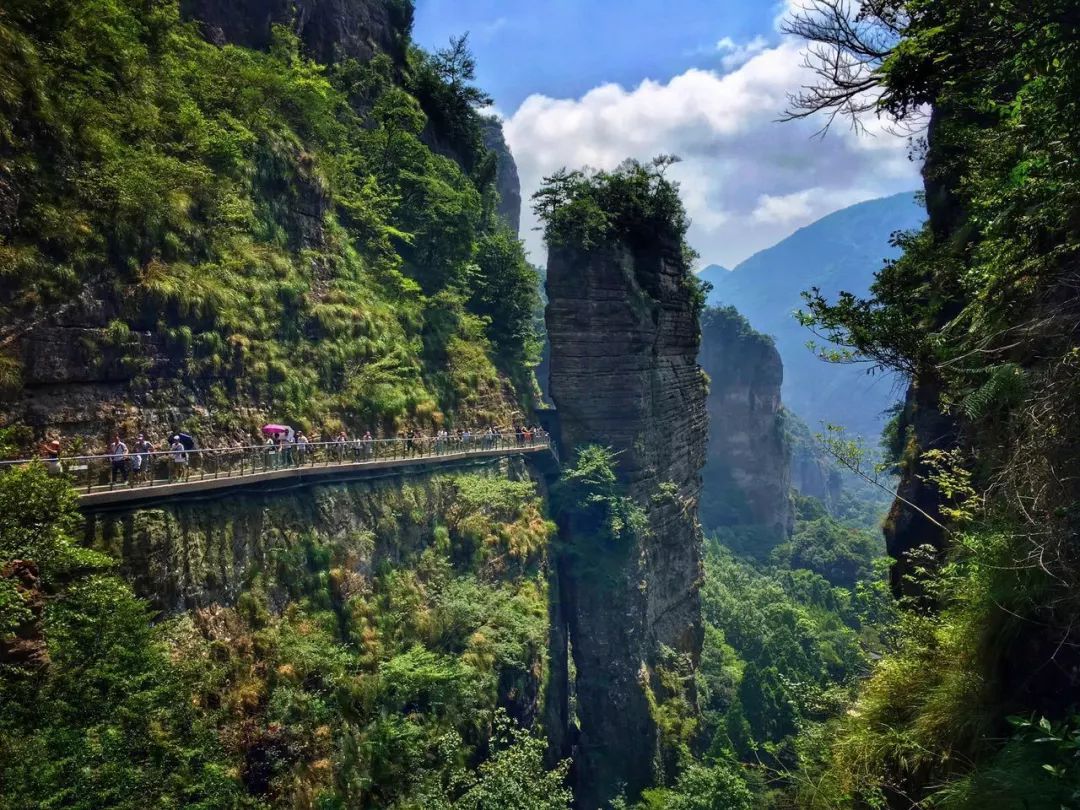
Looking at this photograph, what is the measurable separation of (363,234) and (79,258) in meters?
12.5

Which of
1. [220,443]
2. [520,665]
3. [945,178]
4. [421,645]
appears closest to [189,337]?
[220,443]

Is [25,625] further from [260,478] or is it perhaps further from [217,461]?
[260,478]

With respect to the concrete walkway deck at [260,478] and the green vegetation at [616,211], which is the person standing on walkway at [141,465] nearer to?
the concrete walkway deck at [260,478]

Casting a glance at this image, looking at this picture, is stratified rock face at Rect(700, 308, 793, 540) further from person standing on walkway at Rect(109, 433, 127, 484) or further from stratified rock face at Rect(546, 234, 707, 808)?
person standing on walkway at Rect(109, 433, 127, 484)

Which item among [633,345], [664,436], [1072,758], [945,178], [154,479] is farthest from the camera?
[664,436]

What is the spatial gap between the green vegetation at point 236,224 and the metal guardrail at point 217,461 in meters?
1.40

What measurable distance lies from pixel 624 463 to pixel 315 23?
25.4 metres

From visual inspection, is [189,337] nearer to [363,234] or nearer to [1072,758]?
[363,234]

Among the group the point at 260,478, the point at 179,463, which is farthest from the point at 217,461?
the point at 260,478

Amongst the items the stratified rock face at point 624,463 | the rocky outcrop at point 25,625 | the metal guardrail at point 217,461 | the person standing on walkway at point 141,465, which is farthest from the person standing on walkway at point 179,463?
the stratified rock face at point 624,463

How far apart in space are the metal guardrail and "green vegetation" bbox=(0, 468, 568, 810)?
118 cm

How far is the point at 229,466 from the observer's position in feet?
41.6

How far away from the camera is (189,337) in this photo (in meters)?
13.7

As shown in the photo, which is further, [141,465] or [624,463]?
[624,463]
